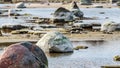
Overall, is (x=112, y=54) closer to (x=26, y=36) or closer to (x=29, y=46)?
(x=26, y=36)

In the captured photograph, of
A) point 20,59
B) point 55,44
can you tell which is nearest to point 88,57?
point 55,44

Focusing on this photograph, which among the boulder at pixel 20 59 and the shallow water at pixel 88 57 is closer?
the boulder at pixel 20 59

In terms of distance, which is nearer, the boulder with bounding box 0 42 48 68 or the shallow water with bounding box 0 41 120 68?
the boulder with bounding box 0 42 48 68

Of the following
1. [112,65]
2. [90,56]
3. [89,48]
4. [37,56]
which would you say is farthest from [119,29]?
[37,56]

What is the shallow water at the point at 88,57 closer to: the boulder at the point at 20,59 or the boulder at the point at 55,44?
the boulder at the point at 55,44

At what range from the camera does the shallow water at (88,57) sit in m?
23.2

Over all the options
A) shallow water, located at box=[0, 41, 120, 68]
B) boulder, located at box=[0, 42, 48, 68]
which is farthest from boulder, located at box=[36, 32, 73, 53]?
boulder, located at box=[0, 42, 48, 68]

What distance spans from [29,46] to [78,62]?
1074 cm

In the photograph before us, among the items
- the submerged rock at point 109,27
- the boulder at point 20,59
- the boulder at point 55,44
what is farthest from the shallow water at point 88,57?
the submerged rock at point 109,27

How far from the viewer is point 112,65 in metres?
22.3

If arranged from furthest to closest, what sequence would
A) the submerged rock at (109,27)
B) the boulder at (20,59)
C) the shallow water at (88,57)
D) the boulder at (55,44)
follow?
the submerged rock at (109,27)
the boulder at (55,44)
the shallow water at (88,57)
the boulder at (20,59)

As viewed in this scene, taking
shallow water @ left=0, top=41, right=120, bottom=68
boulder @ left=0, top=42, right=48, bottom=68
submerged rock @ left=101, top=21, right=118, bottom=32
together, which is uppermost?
boulder @ left=0, top=42, right=48, bottom=68

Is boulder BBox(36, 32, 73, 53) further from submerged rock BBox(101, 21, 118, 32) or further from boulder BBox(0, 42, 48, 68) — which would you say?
submerged rock BBox(101, 21, 118, 32)

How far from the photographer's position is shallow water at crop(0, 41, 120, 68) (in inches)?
912
